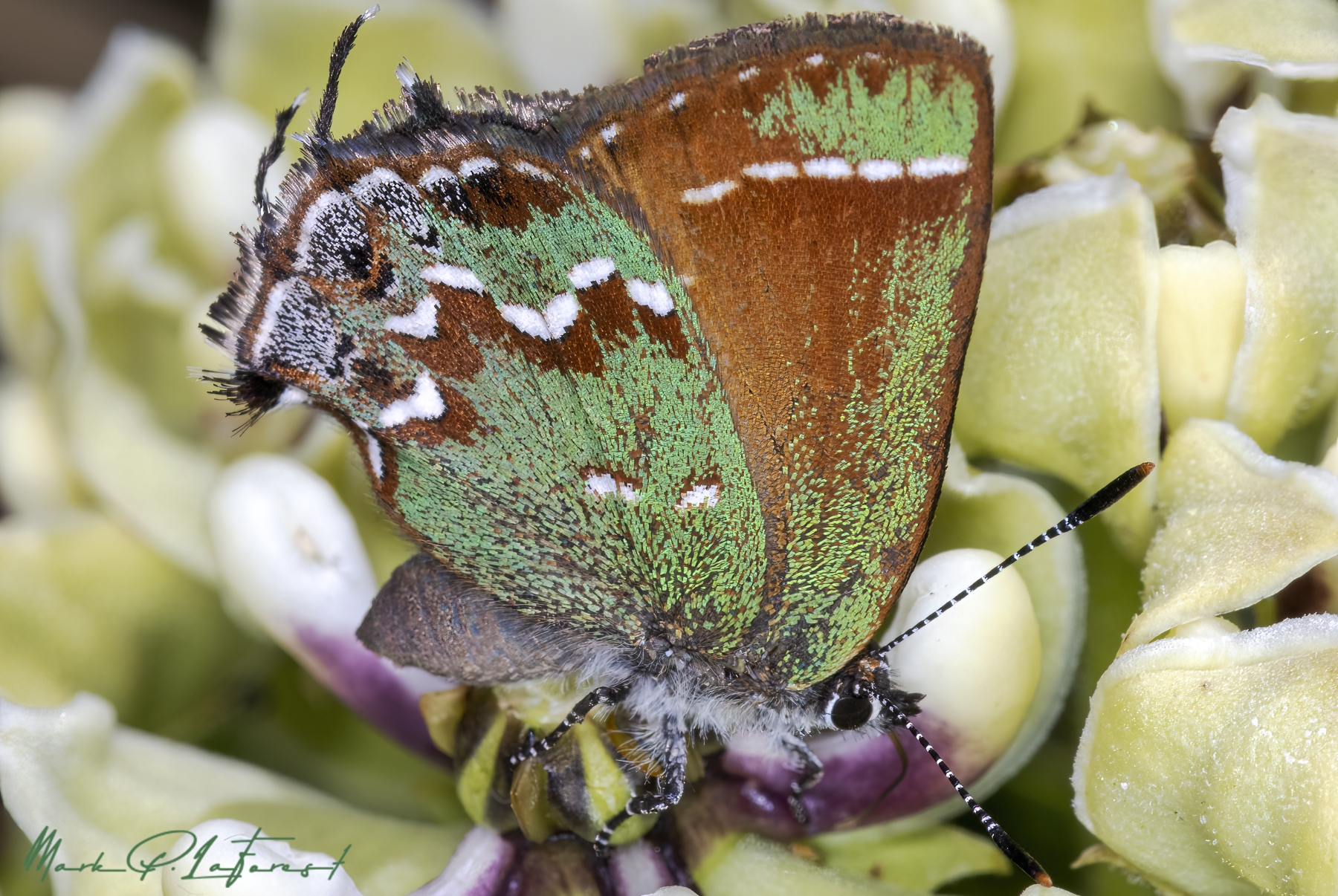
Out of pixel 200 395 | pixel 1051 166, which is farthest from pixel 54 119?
pixel 1051 166

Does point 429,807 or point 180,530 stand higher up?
point 180,530

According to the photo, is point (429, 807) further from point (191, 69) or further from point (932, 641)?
point (191, 69)

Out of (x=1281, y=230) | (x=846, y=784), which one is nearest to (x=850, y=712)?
(x=846, y=784)

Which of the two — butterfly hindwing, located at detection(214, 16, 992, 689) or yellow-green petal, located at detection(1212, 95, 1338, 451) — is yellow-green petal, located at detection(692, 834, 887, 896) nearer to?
butterfly hindwing, located at detection(214, 16, 992, 689)

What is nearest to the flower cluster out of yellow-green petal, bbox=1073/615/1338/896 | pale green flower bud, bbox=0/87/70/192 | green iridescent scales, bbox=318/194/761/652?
yellow-green petal, bbox=1073/615/1338/896

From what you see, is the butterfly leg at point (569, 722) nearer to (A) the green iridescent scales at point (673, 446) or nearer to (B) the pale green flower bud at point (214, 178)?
(A) the green iridescent scales at point (673, 446)

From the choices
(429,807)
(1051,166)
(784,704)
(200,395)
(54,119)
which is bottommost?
(429,807)
